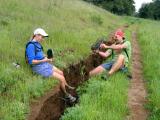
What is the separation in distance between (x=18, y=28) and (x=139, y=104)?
21.2 feet

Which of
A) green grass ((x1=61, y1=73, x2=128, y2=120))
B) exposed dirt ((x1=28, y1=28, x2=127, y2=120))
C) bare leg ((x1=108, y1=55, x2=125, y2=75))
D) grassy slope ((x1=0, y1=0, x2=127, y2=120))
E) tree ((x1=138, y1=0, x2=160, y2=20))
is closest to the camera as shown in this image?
green grass ((x1=61, y1=73, x2=128, y2=120))

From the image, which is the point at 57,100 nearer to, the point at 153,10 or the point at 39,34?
the point at 39,34

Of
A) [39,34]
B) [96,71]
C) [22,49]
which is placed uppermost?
[39,34]

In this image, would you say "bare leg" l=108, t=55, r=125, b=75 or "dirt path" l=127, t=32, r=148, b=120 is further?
"bare leg" l=108, t=55, r=125, b=75

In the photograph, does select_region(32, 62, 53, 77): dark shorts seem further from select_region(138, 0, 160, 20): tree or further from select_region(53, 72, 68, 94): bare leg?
select_region(138, 0, 160, 20): tree

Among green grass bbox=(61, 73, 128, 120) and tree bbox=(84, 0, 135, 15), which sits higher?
tree bbox=(84, 0, 135, 15)

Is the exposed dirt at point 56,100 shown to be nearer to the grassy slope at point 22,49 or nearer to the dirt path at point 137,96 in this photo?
the grassy slope at point 22,49

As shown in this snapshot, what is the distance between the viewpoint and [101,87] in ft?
32.1

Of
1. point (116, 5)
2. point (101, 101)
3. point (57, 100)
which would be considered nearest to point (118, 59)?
point (57, 100)

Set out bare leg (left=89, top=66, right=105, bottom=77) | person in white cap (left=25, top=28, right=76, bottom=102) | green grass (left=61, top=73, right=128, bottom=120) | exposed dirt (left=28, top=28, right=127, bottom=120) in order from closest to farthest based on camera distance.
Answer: green grass (left=61, top=73, right=128, bottom=120) < exposed dirt (left=28, top=28, right=127, bottom=120) < person in white cap (left=25, top=28, right=76, bottom=102) < bare leg (left=89, top=66, right=105, bottom=77)

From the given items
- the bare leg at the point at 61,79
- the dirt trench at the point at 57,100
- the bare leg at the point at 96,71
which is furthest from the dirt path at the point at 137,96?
the bare leg at the point at 61,79

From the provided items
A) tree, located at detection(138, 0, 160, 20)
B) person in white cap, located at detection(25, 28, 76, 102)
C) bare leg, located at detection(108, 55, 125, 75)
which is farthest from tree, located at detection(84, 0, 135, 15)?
person in white cap, located at detection(25, 28, 76, 102)

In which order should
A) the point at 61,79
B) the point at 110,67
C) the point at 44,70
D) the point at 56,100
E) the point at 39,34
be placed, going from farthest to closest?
1. the point at 110,67
2. the point at 39,34
3. the point at 44,70
4. the point at 61,79
5. the point at 56,100

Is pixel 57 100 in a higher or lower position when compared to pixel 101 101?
lower
